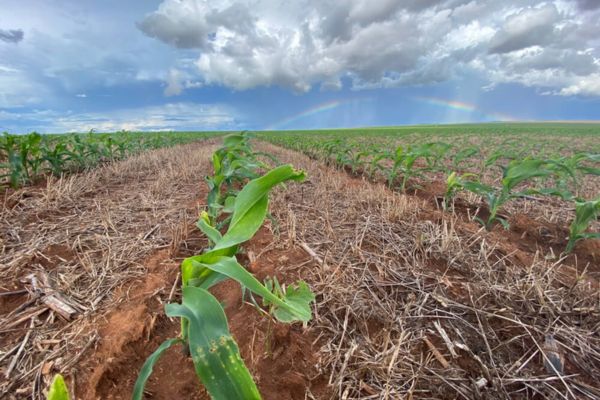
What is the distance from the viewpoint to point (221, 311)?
2.54ft

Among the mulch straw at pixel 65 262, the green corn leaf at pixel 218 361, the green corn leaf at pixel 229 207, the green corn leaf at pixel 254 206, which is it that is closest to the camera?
the green corn leaf at pixel 218 361

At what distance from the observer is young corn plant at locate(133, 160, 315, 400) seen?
68cm

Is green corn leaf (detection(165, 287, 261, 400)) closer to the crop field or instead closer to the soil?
the crop field

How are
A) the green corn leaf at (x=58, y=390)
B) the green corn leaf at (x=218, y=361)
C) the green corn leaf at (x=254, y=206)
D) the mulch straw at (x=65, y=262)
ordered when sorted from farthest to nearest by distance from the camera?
the mulch straw at (x=65, y=262), the green corn leaf at (x=254, y=206), the green corn leaf at (x=218, y=361), the green corn leaf at (x=58, y=390)

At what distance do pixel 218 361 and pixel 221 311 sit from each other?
4.9 inches

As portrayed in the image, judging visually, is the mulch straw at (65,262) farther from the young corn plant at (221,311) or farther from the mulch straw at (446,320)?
the mulch straw at (446,320)

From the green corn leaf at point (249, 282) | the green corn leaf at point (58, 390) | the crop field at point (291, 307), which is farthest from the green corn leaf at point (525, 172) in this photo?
the green corn leaf at point (58, 390)

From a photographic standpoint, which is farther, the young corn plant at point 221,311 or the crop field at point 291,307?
the crop field at point 291,307

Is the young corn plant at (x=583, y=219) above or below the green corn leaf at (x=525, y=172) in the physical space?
below

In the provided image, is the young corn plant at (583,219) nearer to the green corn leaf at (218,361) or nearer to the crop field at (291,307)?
the crop field at (291,307)

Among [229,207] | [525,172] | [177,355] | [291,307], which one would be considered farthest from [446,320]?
[525,172]

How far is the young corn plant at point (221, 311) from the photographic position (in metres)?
0.68

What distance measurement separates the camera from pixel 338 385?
3.66ft

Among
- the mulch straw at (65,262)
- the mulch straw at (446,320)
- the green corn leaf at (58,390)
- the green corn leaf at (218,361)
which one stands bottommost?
the mulch straw at (446,320)
